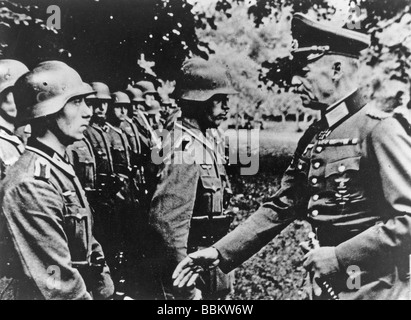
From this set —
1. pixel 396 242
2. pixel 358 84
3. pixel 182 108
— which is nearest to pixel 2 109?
pixel 182 108

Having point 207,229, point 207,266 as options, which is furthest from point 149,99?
point 207,266

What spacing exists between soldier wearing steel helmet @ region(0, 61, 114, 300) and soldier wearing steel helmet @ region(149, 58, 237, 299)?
522 mm

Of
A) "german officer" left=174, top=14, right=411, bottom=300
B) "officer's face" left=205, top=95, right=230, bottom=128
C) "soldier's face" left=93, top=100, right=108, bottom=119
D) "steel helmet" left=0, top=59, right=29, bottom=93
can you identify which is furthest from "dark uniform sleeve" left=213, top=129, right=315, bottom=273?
"steel helmet" left=0, top=59, right=29, bottom=93

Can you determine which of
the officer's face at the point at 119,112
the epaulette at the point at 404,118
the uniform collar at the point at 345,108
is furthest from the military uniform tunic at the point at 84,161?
the epaulette at the point at 404,118

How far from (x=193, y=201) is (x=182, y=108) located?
0.71 m

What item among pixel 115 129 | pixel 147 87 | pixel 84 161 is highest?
pixel 147 87

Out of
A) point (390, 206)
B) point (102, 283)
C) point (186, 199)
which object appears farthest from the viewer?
point (102, 283)

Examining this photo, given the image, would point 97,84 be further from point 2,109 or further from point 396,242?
point 396,242

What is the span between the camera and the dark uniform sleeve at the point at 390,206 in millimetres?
3705

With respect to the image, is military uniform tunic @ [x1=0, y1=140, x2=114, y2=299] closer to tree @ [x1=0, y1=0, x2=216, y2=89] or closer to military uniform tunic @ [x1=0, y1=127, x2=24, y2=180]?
military uniform tunic @ [x1=0, y1=127, x2=24, y2=180]

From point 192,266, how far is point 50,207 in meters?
1.15

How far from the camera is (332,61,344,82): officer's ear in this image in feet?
12.6

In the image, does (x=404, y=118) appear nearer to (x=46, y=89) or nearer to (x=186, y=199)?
(x=186, y=199)

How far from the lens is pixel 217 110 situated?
3.90 meters
